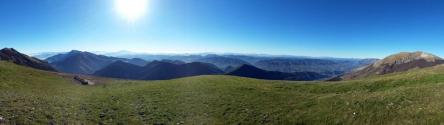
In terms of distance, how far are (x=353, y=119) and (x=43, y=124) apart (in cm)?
2257

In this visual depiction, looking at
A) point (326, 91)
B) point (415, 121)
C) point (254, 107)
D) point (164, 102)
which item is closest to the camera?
point (415, 121)

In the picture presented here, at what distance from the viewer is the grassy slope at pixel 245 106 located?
23375 millimetres

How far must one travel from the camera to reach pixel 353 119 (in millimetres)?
23312

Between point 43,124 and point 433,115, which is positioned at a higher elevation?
point 433,115

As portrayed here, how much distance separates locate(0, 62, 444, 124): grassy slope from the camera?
23.4m

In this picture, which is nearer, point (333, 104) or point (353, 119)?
point (353, 119)

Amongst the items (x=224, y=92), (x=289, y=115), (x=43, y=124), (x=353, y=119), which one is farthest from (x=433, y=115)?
(x=43, y=124)

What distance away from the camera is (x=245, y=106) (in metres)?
30.8

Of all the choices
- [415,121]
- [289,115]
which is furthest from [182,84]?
[415,121]

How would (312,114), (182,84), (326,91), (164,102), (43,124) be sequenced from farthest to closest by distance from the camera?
(182,84), (326,91), (164,102), (312,114), (43,124)

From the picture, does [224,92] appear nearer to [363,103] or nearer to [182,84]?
[182,84]

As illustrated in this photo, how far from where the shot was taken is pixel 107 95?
3847cm

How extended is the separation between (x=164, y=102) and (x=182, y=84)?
39.9ft

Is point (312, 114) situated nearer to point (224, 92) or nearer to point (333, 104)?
point (333, 104)
